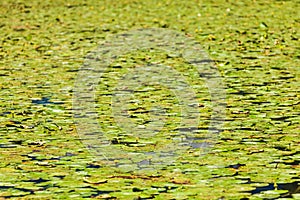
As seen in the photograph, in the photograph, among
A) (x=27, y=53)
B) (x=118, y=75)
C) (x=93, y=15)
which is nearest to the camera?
(x=118, y=75)

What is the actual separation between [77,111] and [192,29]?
5.79 metres

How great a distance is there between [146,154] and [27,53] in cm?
488

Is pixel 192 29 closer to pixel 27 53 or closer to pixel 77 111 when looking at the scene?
pixel 27 53

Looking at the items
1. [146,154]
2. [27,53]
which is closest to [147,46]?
[27,53]

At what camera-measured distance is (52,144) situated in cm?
496

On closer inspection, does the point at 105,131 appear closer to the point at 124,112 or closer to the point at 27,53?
the point at 124,112

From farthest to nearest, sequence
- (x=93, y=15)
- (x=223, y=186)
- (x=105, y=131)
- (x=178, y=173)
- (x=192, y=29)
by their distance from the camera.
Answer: (x=93, y=15) → (x=192, y=29) → (x=105, y=131) → (x=178, y=173) → (x=223, y=186)

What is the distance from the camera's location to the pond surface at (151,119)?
404cm

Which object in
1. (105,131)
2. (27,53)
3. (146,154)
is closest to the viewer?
(146,154)

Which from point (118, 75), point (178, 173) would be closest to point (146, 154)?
point (178, 173)

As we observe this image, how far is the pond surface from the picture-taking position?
4039mm

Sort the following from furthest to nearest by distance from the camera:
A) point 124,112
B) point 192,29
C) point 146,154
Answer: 1. point 192,29
2. point 124,112
3. point 146,154

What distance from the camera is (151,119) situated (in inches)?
225

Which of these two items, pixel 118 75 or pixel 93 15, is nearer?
pixel 118 75
